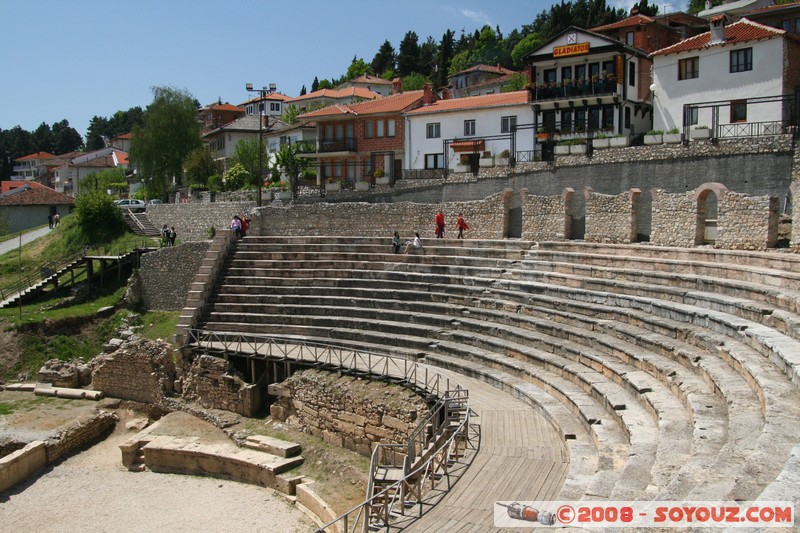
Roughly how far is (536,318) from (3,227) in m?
45.1

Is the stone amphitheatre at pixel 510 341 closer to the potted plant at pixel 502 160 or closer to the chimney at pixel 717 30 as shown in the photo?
the potted plant at pixel 502 160

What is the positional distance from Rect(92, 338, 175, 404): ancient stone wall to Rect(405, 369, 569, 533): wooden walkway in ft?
42.6

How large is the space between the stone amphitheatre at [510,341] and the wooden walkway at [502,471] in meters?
0.04

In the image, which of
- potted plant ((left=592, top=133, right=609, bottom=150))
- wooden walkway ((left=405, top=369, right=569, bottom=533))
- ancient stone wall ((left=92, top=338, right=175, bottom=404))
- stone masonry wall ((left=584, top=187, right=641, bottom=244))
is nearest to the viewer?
wooden walkway ((left=405, top=369, right=569, bottom=533))

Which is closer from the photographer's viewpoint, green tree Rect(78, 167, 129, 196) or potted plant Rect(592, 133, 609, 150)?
potted plant Rect(592, 133, 609, 150)

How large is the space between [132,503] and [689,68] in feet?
79.3

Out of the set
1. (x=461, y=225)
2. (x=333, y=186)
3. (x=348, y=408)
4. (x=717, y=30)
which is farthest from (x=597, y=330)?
(x=333, y=186)

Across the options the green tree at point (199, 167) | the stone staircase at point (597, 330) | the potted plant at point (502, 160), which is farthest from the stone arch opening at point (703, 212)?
the green tree at point (199, 167)

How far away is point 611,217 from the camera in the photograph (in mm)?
22359

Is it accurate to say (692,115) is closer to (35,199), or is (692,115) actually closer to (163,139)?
(163,139)

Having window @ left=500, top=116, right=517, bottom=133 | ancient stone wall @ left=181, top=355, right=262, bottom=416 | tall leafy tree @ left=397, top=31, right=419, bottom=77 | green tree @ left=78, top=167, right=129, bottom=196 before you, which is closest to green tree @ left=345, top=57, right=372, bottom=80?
tall leafy tree @ left=397, top=31, right=419, bottom=77

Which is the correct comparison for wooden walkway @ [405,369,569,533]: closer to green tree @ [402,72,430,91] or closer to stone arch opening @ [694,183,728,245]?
stone arch opening @ [694,183,728,245]

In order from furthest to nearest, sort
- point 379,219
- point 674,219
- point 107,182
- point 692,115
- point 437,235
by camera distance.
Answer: point 107,182
point 379,219
point 692,115
point 437,235
point 674,219

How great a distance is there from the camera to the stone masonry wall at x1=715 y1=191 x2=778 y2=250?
18219mm
